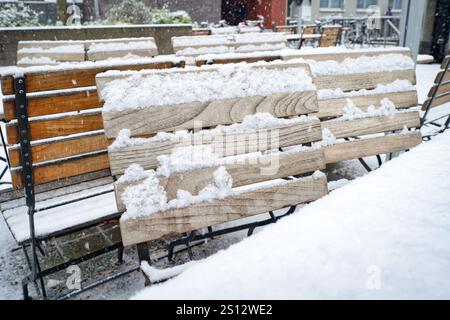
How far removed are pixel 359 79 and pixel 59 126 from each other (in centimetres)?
201

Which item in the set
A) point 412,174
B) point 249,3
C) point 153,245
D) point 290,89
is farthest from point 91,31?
point 249,3

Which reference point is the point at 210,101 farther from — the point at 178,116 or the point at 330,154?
the point at 330,154

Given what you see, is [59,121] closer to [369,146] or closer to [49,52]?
[369,146]

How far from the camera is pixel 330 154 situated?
8.55ft

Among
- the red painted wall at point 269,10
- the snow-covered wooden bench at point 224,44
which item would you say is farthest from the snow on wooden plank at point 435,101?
the red painted wall at point 269,10

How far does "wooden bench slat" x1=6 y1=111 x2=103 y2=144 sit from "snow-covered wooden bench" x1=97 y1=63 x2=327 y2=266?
67 cm

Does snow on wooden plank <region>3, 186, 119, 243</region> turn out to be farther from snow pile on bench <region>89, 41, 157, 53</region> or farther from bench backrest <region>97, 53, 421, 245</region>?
snow pile on bench <region>89, 41, 157, 53</region>

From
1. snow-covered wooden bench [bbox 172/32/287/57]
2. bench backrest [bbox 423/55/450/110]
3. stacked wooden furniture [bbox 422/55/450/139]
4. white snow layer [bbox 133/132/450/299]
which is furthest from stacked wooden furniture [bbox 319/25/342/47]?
white snow layer [bbox 133/132/450/299]

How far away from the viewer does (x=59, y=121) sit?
2119 millimetres

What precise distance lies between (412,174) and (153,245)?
185cm

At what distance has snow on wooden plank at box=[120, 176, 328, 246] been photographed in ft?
5.15

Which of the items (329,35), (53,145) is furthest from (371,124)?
(329,35)

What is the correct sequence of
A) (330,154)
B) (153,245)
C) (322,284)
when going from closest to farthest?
(322,284) → (330,154) → (153,245)

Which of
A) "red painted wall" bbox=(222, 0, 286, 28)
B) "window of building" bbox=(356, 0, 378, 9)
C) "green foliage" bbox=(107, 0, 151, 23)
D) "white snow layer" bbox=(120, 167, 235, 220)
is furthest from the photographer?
"window of building" bbox=(356, 0, 378, 9)
